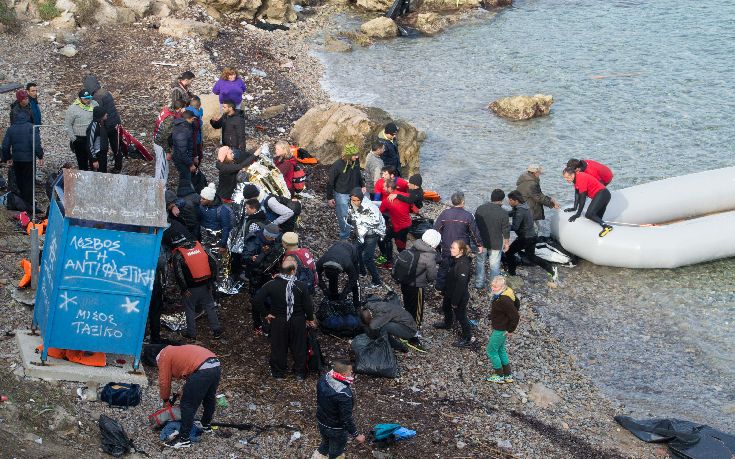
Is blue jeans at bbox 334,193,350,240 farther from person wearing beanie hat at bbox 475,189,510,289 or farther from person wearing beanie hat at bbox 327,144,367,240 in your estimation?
person wearing beanie hat at bbox 475,189,510,289

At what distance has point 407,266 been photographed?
35.5 ft

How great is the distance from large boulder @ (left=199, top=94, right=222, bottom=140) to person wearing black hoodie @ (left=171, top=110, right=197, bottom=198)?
3250mm

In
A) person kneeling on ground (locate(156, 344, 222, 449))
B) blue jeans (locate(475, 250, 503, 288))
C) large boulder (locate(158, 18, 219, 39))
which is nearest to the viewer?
person kneeling on ground (locate(156, 344, 222, 449))

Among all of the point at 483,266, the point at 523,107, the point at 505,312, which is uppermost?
the point at 505,312

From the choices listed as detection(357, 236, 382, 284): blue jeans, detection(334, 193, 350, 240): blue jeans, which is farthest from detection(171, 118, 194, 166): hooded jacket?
detection(357, 236, 382, 284): blue jeans

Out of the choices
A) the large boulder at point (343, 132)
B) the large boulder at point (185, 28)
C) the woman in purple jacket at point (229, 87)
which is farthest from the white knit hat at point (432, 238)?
the large boulder at point (185, 28)

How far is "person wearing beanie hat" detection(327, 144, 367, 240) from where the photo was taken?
1245 cm

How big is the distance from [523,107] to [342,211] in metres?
8.92

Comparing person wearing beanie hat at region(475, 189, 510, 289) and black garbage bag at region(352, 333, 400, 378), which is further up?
person wearing beanie hat at region(475, 189, 510, 289)

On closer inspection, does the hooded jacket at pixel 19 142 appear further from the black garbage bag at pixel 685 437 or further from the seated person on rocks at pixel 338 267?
the black garbage bag at pixel 685 437

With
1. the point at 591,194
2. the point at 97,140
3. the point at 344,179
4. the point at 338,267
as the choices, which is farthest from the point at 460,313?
the point at 97,140

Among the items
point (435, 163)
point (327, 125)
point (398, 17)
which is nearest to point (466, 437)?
point (327, 125)

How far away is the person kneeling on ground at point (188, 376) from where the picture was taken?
26.4 feet

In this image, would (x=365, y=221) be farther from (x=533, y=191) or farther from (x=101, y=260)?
(x=101, y=260)
